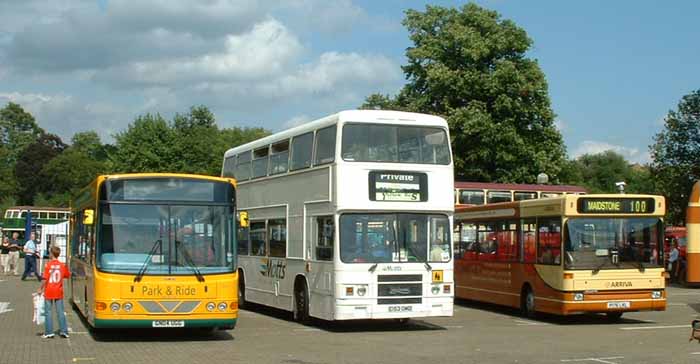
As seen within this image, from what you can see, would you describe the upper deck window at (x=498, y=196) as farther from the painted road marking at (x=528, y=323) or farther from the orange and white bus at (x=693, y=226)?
the painted road marking at (x=528, y=323)

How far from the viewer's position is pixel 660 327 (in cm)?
2092

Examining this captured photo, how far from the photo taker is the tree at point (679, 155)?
45188 mm

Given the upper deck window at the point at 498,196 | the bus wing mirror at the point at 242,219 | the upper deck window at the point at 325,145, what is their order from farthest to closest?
the upper deck window at the point at 498,196
the upper deck window at the point at 325,145
the bus wing mirror at the point at 242,219

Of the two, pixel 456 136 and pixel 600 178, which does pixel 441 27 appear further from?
pixel 600 178

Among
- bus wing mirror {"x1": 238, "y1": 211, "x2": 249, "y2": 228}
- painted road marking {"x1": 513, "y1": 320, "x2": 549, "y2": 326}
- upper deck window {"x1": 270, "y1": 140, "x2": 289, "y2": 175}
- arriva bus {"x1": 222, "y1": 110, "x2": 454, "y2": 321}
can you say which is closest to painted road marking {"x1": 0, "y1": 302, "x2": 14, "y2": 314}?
upper deck window {"x1": 270, "y1": 140, "x2": 289, "y2": 175}

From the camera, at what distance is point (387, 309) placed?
19.2m

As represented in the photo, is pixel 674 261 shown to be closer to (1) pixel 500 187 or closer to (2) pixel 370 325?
(1) pixel 500 187

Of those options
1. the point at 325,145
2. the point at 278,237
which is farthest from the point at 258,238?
the point at 325,145

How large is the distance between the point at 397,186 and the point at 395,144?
0.86 m

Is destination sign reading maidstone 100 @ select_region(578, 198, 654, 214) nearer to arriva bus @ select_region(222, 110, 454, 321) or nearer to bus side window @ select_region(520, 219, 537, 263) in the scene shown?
bus side window @ select_region(520, 219, 537, 263)

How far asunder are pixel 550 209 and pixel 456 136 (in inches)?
1082

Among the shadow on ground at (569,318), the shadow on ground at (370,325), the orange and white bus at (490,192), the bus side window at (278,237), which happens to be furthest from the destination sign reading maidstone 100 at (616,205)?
the orange and white bus at (490,192)

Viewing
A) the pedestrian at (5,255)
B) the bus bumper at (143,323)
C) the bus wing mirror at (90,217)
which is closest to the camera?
the bus bumper at (143,323)

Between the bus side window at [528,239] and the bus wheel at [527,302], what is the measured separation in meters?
0.76
